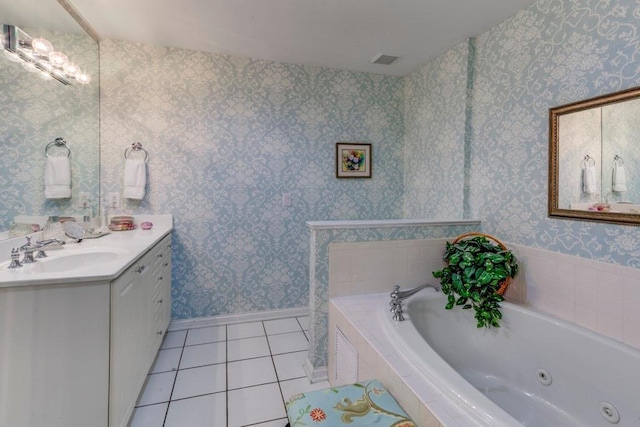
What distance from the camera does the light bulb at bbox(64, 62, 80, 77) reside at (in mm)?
2055

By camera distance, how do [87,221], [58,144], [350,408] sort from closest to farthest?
[350,408] < [58,144] < [87,221]

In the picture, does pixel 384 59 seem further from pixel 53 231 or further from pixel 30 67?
pixel 53 231

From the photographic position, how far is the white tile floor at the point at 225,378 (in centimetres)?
166

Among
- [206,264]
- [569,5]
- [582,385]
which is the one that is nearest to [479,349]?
[582,385]

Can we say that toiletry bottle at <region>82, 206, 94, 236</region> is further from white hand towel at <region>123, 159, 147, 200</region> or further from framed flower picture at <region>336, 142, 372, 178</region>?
framed flower picture at <region>336, 142, 372, 178</region>

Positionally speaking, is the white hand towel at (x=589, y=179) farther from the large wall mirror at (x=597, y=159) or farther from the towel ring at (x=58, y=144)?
the towel ring at (x=58, y=144)

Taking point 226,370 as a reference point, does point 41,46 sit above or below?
above

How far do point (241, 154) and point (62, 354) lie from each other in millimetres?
1873

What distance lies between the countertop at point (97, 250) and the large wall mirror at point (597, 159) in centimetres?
225

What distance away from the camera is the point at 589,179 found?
5.14ft

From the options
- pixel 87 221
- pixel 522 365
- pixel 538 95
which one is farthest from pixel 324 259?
pixel 87 221

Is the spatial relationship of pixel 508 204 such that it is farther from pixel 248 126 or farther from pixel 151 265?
pixel 151 265

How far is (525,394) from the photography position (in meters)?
1.60

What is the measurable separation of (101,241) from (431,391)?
6.64ft
